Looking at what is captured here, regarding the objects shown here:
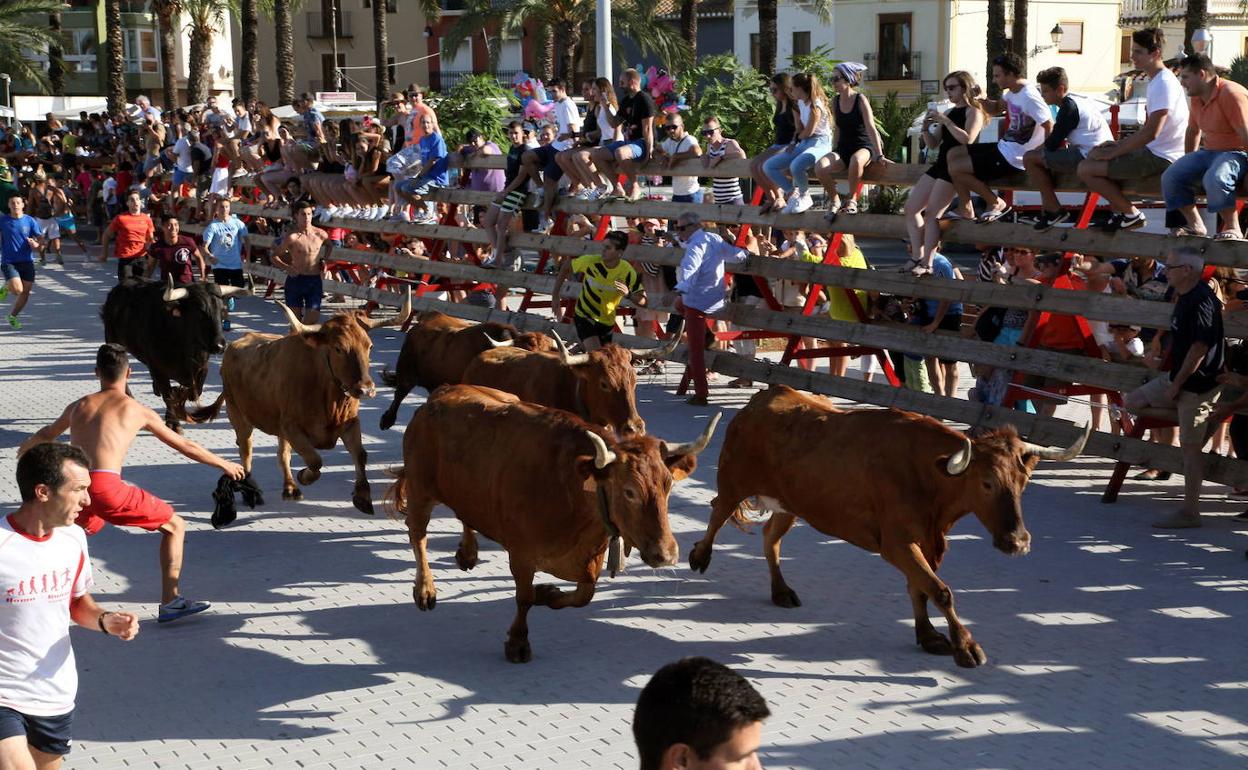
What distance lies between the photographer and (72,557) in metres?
5.70

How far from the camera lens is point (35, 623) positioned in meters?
5.48

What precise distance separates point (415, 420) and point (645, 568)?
185cm

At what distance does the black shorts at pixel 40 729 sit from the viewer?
530 cm

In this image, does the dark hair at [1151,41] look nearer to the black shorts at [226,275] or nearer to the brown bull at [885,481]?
the brown bull at [885,481]

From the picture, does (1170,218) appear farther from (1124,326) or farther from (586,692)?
(586,692)

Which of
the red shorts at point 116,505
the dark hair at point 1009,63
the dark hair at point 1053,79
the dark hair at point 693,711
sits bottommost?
the red shorts at point 116,505

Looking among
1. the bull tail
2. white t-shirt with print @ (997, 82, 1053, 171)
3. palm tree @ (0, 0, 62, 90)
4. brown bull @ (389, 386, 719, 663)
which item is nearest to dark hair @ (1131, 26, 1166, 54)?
white t-shirt with print @ (997, 82, 1053, 171)

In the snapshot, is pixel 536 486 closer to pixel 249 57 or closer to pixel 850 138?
pixel 850 138

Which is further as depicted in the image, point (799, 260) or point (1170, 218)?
point (799, 260)

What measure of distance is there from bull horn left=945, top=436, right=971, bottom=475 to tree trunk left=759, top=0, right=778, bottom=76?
28247 millimetres

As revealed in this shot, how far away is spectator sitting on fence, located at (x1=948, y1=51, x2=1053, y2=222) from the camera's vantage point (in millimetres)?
12789

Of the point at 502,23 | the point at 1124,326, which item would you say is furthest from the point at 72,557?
the point at 502,23

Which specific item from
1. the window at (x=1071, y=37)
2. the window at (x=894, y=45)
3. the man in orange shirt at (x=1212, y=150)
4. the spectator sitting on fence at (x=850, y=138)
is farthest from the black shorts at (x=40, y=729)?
the window at (x=1071, y=37)

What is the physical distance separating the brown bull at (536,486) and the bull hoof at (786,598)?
1.42 metres
